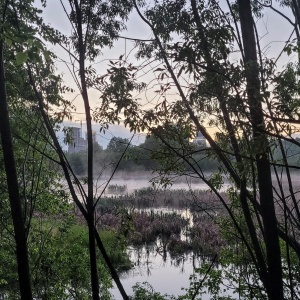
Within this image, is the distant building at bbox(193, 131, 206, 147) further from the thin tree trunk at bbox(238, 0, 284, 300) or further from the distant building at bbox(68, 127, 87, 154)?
the distant building at bbox(68, 127, 87, 154)

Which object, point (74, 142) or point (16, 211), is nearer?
point (16, 211)

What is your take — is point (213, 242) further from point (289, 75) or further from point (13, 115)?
point (289, 75)

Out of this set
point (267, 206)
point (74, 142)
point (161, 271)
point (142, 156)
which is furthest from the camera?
point (161, 271)

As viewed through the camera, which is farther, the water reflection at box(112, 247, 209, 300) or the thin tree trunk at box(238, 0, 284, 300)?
the water reflection at box(112, 247, 209, 300)

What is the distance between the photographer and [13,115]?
5.81 metres

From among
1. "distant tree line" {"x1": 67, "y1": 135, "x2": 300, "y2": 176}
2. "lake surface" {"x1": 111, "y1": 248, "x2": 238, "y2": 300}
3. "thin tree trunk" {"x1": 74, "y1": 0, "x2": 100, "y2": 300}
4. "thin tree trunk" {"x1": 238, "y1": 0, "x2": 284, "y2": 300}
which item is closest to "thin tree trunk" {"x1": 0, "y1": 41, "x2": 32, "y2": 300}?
"thin tree trunk" {"x1": 74, "y1": 0, "x2": 100, "y2": 300}

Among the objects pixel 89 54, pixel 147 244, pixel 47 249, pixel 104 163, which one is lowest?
pixel 147 244

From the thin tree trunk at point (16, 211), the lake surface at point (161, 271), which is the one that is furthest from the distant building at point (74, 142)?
the lake surface at point (161, 271)

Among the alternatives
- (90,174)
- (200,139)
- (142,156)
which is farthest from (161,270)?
(90,174)

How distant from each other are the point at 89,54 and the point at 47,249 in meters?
3.67


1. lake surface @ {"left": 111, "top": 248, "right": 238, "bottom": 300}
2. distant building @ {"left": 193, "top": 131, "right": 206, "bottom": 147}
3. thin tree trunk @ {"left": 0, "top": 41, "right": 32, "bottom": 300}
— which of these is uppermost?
distant building @ {"left": 193, "top": 131, "right": 206, "bottom": 147}

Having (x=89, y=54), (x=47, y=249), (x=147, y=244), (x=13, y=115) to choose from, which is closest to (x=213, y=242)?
(x=147, y=244)

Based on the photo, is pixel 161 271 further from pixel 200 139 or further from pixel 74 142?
pixel 200 139

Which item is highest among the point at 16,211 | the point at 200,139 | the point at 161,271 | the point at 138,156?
the point at 200,139
